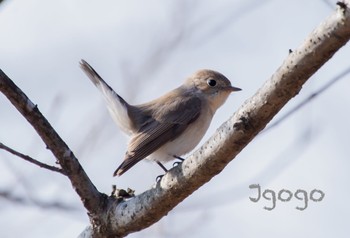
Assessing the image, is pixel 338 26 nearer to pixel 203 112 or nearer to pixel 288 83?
pixel 288 83

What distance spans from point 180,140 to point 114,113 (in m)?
0.69

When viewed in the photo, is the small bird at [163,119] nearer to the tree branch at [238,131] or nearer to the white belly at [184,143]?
the white belly at [184,143]

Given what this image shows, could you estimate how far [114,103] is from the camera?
6.36m

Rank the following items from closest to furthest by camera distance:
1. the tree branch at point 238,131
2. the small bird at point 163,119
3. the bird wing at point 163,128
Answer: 1. the tree branch at point 238,131
2. the bird wing at point 163,128
3. the small bird at point 163,119

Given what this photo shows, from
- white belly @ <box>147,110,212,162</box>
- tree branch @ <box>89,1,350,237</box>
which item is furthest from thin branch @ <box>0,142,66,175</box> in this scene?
white belly @ <box>147,110,212,162</box>

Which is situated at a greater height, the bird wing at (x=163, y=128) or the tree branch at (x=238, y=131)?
the bird wing at (x=163, y=128)

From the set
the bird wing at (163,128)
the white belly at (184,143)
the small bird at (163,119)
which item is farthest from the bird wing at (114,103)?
the white belly at (184,143)

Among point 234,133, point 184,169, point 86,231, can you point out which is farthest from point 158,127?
point 234,133

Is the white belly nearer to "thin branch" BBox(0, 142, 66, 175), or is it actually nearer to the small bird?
the small bird

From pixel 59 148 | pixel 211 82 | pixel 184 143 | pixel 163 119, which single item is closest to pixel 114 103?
pixel 163 119

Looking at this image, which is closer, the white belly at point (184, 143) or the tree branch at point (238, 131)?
the tree branch at point (238, 131)

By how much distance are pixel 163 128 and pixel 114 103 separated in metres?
0.52

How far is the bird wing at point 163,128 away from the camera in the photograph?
587cm

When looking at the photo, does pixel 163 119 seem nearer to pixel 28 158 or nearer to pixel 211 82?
pixel 211 82
